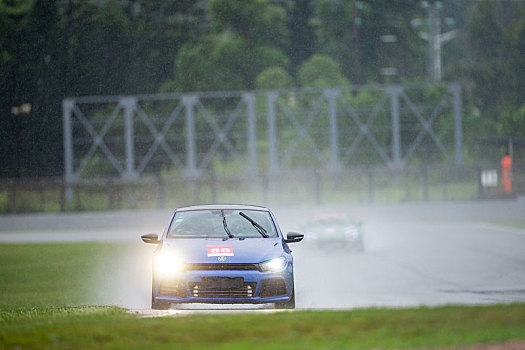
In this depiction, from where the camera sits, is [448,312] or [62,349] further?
[448,312]

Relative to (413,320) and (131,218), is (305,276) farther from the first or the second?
(131,218)

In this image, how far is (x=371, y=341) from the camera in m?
9.62

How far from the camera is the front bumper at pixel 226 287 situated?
38.6 feet

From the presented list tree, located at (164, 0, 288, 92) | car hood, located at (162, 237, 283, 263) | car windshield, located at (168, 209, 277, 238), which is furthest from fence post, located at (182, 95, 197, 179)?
car hood, located at (162, 237, 283, 263)

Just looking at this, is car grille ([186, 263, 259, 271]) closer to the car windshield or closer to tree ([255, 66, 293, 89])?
the car windshield

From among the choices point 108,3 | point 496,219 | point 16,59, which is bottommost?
point 496,219

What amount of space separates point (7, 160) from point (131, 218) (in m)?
28.6

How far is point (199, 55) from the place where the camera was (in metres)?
85.0

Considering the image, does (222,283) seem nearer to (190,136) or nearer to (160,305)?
(160,305)

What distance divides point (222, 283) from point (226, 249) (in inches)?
18.4

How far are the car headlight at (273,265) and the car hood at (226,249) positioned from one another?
0.17ft

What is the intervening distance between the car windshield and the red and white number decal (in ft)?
2.08

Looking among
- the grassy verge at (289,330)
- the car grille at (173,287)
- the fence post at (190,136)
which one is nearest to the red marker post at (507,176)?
the fence post at (190,136)

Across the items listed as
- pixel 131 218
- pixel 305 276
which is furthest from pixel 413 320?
pixel 131 218
